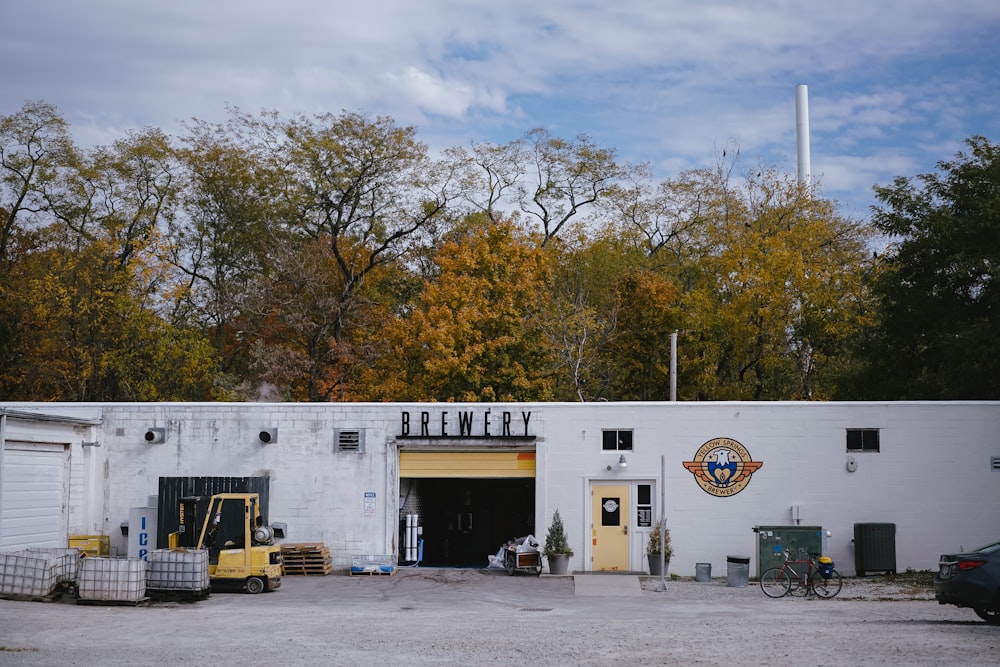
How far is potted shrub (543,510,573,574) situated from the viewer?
2638 cm

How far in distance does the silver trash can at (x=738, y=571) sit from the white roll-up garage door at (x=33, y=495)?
15723 millimetres

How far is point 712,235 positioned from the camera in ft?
173

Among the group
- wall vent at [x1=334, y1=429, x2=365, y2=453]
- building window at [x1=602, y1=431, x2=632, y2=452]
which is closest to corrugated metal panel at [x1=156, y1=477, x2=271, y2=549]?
wall vent at [x1=334, y1=429, x2=365, y2=453]

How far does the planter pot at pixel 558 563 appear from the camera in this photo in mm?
26359

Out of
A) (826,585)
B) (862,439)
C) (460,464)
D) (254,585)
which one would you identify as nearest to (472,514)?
(460,464)

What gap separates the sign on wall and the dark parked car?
8.44 m

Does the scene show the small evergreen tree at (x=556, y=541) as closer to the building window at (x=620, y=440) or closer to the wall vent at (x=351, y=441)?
the building window at (x=620, y=440)

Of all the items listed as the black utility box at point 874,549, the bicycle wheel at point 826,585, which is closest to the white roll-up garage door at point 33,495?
the bicycle wheel at point 826,585

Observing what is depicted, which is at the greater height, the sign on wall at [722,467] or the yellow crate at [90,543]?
the sign on wall at [722,467]

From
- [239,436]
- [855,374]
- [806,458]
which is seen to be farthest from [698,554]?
[855,374]

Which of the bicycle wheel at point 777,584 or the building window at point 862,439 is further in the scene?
the building window at point 862,439

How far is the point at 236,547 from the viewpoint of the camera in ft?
75.1

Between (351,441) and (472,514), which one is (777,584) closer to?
(351,441)

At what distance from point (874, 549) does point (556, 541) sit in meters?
7.39
